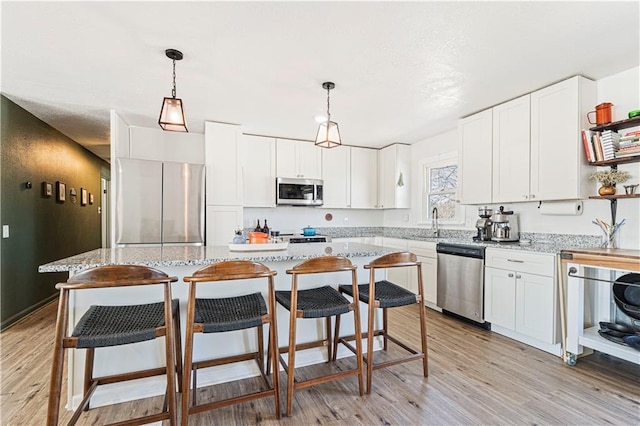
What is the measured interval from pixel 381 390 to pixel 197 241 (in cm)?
260

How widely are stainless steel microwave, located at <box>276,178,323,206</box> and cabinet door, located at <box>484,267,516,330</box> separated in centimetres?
258

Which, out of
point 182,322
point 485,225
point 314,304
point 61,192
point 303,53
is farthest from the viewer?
point 61,192

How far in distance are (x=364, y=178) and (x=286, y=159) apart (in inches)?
56.3

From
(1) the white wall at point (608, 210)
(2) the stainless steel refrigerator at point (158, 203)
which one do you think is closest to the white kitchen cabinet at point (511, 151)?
(1) the white wall at point (608, 210)

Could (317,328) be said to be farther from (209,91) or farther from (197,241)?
(209,91)

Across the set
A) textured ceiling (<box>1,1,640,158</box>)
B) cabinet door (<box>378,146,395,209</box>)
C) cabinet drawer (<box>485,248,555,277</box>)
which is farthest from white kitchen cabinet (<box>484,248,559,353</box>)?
cabinet door (<box>378,146,395,209</box>)

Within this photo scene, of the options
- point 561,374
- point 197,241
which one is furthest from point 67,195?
point 561,374

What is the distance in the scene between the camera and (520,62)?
246 cm

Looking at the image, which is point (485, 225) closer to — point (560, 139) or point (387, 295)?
point (560, 139)

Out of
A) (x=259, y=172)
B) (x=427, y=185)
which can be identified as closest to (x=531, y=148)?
(x=427, y=185)

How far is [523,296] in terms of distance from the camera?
9.41ft

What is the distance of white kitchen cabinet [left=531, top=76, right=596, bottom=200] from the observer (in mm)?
2703

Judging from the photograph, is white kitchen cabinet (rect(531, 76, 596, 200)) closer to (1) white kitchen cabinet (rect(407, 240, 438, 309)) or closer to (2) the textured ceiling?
(2) the textured ceiling

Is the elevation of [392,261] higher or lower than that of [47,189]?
lower
